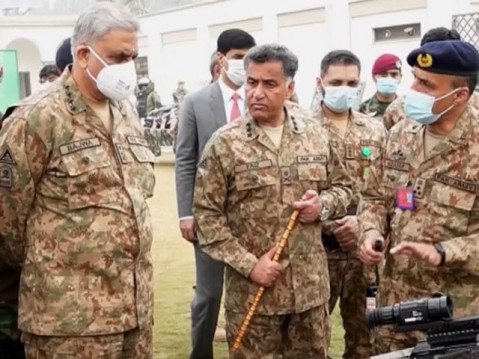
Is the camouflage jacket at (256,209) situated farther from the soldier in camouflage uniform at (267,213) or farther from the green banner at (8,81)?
the green banner at (8,81)

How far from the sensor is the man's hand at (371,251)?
3.27 meters

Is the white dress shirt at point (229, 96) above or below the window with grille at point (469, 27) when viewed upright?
below

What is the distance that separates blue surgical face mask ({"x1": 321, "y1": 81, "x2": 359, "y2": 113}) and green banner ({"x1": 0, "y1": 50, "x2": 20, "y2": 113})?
11057mm

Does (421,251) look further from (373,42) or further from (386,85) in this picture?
(373,42)

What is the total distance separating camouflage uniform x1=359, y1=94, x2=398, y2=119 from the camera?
19.8 feet

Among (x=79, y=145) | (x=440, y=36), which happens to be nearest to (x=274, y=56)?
(x=79, y=145)

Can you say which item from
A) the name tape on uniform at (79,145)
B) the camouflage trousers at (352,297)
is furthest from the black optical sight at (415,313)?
the camouflage trousers at (352,297)

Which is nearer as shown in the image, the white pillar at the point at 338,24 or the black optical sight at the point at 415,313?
the black optical sight at the point at 415,313

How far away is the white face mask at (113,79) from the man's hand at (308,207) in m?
0.91

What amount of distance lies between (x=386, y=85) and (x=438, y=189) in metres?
2.92

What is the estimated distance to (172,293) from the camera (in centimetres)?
687

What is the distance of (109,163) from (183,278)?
4.53 metres

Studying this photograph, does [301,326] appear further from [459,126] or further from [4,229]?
[4,229]

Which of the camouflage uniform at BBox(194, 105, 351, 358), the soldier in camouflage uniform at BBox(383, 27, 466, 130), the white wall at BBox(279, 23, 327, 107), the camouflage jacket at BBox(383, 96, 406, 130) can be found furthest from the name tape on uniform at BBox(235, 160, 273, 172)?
the white wall at BBox(279, 23, 327, 107)
